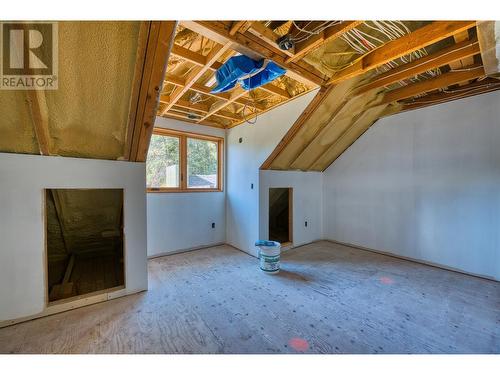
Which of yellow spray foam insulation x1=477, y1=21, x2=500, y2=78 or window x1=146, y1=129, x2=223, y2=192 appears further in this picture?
window x1=146, y1=129, x2=223, y2=192

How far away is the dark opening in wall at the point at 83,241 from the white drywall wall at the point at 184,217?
571mm

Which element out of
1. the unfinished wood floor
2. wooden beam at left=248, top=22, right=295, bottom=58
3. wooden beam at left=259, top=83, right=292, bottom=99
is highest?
wooden beam at left=259, top=83, right=292, bottom=99

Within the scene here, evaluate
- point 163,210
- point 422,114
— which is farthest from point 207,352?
point 422,114

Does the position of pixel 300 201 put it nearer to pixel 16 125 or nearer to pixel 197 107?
pixel 197 107

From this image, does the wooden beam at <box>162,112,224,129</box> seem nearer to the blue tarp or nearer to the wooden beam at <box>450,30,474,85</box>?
the blue tarp

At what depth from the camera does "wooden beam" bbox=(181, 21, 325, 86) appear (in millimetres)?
1501

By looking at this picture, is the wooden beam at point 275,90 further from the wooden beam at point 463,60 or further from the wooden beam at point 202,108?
the wooden beam at point 463,60

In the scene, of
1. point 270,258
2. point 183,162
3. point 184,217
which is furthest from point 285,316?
point 183,162

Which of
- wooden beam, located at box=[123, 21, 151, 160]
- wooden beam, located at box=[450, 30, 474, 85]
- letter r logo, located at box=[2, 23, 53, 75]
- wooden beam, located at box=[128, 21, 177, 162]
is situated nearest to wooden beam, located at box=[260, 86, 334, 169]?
wooden beam, located at box=[450, 30, 474, 85]

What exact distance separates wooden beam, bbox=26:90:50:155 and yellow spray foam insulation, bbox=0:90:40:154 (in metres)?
0.03

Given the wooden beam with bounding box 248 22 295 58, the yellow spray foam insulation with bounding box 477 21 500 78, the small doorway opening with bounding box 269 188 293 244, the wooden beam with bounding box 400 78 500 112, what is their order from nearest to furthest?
1. the yellow spray foam insulation with bounding box 477 21 500 78
2. the wooden beam with bounding box 248 22 295 58
3. the wooden beam with bounding box 400 78 500 112
4. the small doorway opening with bounding box 269 188 293 244

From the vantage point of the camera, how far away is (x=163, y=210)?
3.65 metres

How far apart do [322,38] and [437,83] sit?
1.98 m

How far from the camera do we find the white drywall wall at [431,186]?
2750 millimetres
